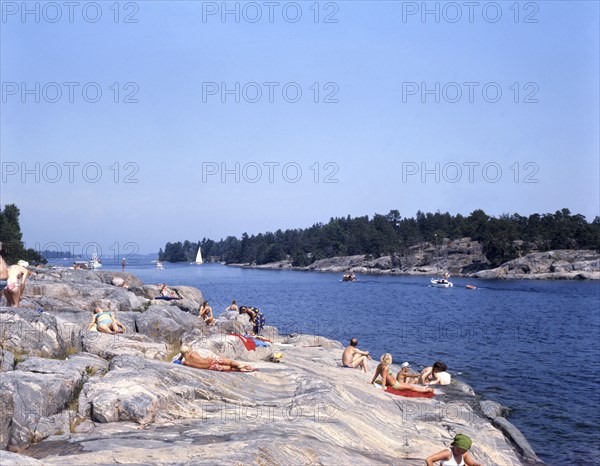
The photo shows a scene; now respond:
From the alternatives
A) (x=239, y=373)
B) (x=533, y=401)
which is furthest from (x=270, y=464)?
(x=533, y=401)

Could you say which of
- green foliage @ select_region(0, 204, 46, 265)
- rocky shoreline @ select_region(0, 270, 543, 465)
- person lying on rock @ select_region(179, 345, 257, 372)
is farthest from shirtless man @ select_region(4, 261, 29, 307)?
green foliage @ select_region(0, 204, 46, 265)

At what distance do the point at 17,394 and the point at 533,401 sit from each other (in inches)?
830

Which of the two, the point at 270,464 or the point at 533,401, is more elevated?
the point at 270,464

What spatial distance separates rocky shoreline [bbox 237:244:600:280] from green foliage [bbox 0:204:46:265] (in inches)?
3585

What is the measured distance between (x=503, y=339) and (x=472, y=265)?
102m

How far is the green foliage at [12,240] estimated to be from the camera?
64625 millimetres

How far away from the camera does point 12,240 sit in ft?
219

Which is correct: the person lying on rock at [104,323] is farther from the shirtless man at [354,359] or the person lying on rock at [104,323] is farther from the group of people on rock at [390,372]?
the group of people on rock at [390,372]

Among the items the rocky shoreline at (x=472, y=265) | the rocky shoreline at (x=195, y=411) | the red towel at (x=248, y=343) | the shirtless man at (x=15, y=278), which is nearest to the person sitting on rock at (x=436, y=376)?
the rocky shoreline at (x=195, y=411)

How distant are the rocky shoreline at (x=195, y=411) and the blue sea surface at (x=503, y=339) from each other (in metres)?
4.16

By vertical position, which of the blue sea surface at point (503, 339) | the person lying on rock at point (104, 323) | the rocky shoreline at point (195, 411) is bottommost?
the blue sea surface at point (503, 339)

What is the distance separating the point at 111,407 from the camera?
36.9 ft

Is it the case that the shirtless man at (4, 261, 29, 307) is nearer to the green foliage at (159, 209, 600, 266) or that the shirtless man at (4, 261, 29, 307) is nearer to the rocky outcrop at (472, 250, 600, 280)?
the rocky outcrop at (472, 250, 600, 280)

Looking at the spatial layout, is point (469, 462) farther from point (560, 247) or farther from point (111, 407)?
point (560, 247)
